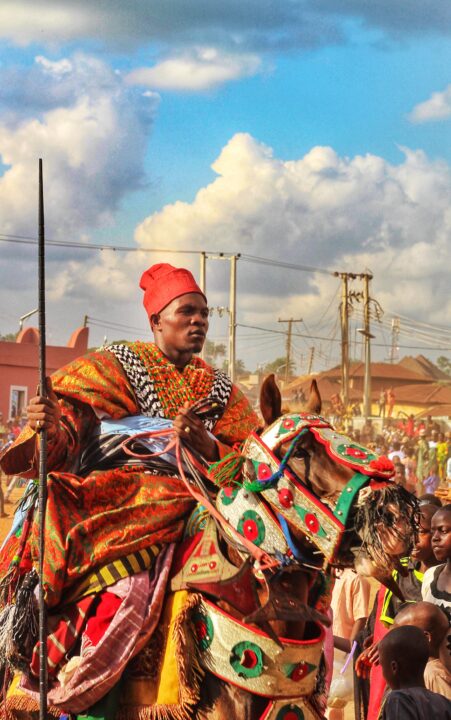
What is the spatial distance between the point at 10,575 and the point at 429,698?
1.90 metres

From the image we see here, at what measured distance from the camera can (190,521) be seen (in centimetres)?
425

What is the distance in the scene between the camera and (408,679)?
4.24 m

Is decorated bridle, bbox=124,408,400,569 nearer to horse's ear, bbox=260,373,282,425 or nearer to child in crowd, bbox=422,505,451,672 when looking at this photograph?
horse's ear, bbox=260,373,282,425

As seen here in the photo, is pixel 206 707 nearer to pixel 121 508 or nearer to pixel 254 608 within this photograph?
pixel 254 608

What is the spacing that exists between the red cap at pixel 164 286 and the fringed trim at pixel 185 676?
146 centimetres

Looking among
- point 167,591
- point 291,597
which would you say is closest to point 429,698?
point 291,597

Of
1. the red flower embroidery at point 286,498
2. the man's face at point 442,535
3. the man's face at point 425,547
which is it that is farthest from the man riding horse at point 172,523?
the man's face at point 425,547

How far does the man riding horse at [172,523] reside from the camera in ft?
12.3

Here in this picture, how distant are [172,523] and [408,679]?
1.17 meters

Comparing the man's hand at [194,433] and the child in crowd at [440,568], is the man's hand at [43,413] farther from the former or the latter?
the child in crowd at [440,568]

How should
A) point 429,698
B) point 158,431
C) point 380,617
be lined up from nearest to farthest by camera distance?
point 429,698, point 158,431, point 380,617

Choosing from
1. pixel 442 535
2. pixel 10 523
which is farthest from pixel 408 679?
pixel 10 523

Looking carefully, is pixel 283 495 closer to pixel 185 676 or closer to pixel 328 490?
pixel 328 490

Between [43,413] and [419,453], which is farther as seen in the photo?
[419,453]
